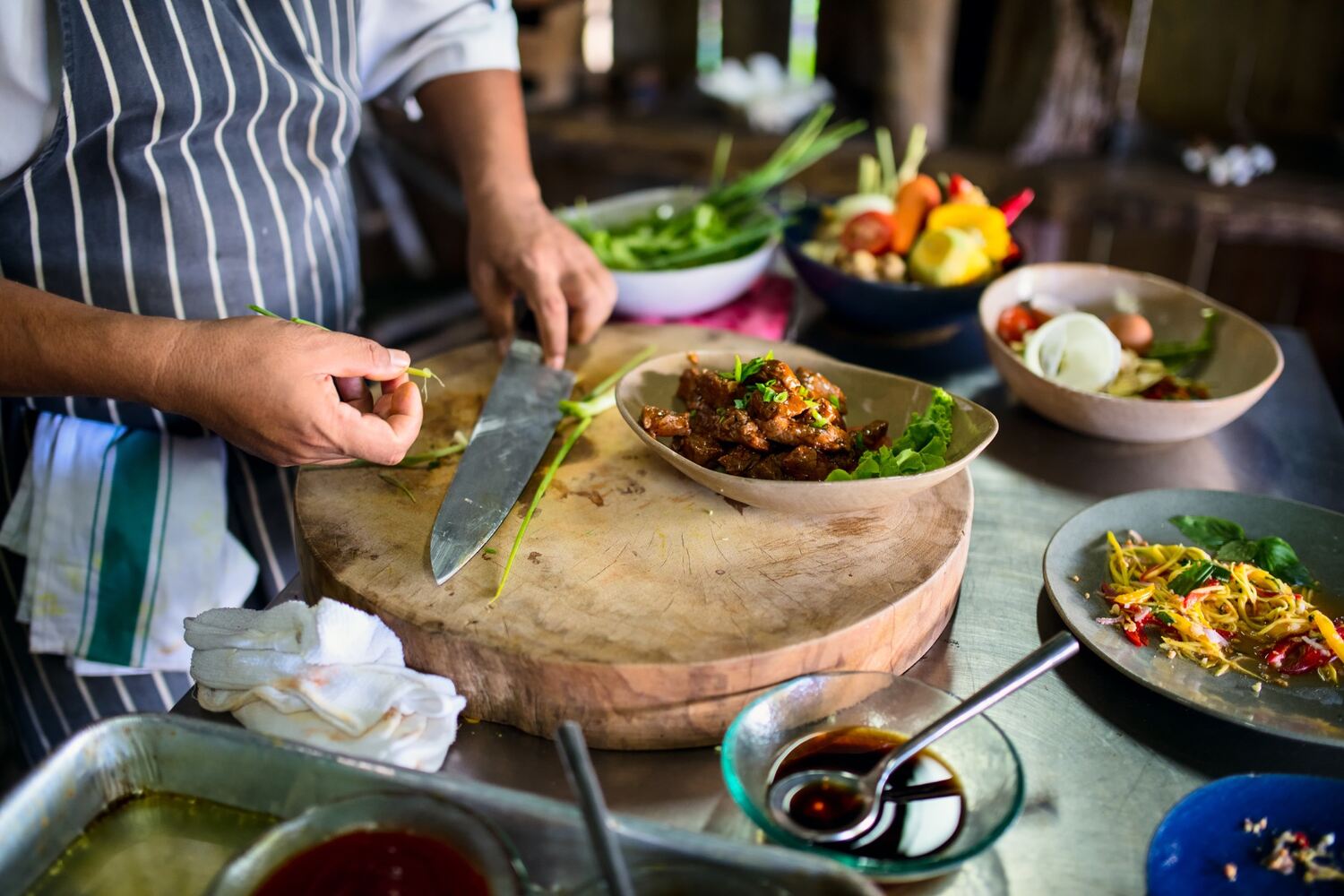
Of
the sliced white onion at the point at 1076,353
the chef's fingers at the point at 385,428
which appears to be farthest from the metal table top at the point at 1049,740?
the chef's fingers at the point at 385,428

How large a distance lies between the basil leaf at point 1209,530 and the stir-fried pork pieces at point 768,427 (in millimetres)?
496

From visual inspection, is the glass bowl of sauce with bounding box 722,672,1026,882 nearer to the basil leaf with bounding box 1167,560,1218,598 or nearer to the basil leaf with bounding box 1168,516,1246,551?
the basil leaf with bounding box 1167,560,1218,598

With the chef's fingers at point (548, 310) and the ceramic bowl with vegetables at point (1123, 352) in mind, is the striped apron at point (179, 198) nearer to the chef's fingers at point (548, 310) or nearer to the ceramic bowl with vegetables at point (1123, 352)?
the chef's fingers at point (548, 310)

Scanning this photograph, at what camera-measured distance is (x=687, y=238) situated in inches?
98.3

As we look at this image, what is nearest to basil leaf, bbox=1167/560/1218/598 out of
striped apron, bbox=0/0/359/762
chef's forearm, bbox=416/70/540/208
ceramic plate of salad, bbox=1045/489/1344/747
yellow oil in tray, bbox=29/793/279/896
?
ceramic plate of salad, bbox=1045/489/1344/747

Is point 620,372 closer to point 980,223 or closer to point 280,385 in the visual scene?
point 280,385

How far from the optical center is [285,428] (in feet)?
4.55

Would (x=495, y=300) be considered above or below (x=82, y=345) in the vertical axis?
below

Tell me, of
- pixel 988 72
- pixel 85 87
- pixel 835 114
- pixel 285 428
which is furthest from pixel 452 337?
pixel 285 428

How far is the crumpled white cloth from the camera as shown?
122 cm

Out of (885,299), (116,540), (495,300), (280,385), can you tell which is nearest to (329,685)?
(280,385)

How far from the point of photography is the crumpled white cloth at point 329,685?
1.22 m

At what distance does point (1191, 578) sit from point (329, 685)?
1205mm

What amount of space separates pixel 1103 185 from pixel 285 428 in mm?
3890
